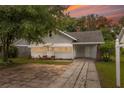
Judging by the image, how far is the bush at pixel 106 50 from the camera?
1410cm

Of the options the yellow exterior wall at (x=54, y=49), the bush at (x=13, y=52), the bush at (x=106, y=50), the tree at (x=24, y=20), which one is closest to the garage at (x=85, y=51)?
the yellow exterior wall at (x=54, y=49)

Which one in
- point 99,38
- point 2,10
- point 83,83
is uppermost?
point 2,10

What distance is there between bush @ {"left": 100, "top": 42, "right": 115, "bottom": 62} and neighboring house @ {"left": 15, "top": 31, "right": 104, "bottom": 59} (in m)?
1.22

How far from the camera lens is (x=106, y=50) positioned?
14727 mm

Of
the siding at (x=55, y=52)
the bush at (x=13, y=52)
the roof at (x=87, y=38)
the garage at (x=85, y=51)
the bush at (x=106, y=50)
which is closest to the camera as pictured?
the bush at (x=106, y=50)

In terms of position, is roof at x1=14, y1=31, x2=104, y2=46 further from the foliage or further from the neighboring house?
the foliage

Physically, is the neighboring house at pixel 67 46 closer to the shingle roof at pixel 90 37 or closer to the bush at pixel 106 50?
the shingle roof at pixel 90 37

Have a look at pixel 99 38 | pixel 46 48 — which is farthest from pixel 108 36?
pixel 46 48

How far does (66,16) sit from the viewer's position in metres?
11.9

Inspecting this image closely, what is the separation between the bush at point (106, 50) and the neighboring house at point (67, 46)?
48.2 inches

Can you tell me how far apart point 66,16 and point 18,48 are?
867 centimetres

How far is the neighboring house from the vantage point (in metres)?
16.9
